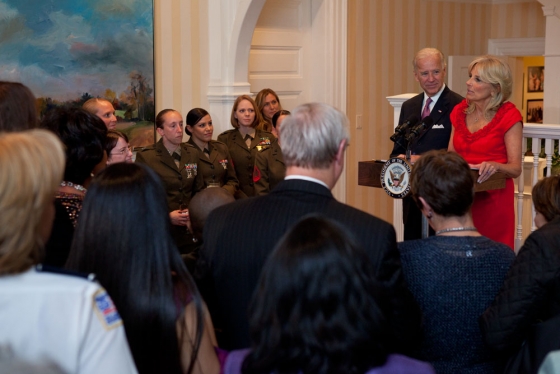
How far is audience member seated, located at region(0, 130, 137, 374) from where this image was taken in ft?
4.15

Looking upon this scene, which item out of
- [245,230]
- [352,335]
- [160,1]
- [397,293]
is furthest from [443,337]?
[160,1]

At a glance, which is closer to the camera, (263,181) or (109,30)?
(263,181)

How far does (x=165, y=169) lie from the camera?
15.3 feet

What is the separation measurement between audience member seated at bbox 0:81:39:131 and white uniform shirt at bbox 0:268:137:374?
1.19m

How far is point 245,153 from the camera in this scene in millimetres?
5414

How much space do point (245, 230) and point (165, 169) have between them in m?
2.79

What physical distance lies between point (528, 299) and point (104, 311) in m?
1.26

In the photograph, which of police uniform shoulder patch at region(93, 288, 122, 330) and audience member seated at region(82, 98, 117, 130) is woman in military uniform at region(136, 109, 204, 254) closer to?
audience member seated at region(82, 98, 117, 130)

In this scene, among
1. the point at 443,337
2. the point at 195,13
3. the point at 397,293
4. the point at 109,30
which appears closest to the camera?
the point at 397,293

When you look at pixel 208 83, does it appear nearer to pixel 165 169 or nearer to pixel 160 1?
pixel 160 1

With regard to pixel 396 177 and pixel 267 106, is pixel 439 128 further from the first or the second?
pixel 267 106

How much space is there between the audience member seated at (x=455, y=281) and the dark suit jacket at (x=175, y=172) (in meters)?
2.52

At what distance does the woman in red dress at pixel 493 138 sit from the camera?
142 inches

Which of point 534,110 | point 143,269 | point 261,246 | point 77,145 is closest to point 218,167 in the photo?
point 77,145
